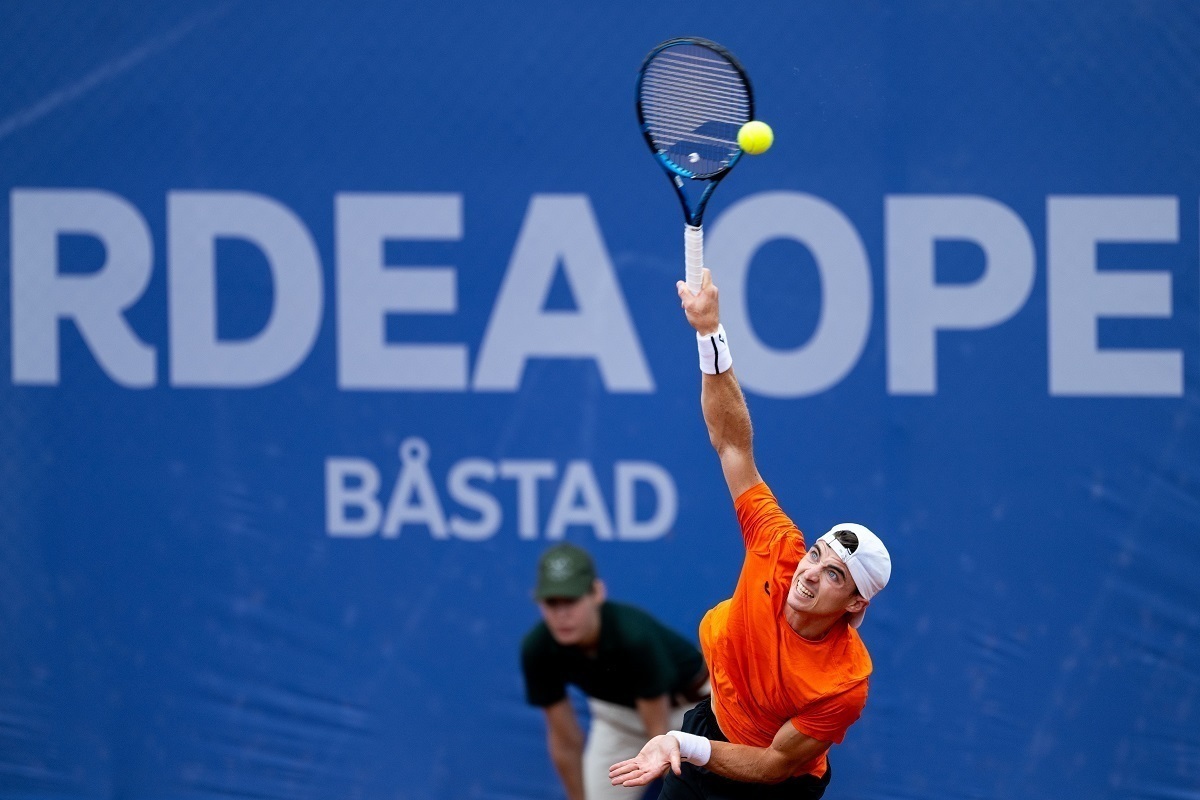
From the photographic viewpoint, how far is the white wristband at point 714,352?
302cm

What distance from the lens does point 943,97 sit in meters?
4.23

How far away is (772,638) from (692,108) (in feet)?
3.96

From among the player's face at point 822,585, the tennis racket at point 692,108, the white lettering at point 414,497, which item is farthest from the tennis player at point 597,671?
the tennis racket at point 692,108

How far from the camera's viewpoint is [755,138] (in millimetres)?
2898

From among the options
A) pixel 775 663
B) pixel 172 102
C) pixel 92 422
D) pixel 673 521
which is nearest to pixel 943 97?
pixel 673 521

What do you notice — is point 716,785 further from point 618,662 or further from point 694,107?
point 694,107

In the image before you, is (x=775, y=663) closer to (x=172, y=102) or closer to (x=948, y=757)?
(x=948, y=757)

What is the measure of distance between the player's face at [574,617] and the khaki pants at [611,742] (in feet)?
0.89

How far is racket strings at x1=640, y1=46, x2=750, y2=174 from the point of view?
127 inches

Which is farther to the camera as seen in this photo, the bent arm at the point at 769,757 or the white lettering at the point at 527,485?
the white lettering at the point at 527,485

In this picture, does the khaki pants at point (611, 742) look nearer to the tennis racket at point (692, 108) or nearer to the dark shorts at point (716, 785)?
the dark shorts at point (716, 785)

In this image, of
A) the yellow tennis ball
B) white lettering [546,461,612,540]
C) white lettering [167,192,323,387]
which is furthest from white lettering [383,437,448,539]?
the yellow tennis ball

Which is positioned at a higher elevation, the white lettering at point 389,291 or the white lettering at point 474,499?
the white lettering at point 389,291

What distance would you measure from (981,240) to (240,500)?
7.81ft
